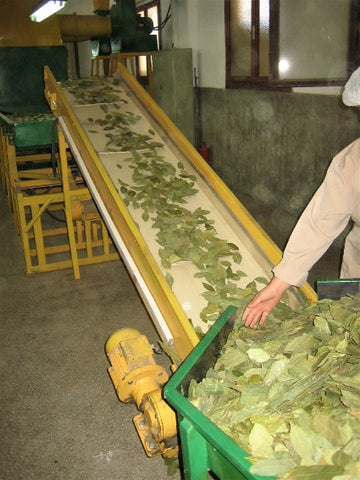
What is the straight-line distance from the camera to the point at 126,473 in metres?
2.33

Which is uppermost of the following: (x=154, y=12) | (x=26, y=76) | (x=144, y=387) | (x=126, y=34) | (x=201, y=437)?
(x=154, y=12)

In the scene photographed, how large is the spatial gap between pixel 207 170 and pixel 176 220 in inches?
25.0

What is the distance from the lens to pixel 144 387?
1.84 meters

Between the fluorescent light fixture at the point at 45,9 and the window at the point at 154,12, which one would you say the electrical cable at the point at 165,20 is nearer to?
the window at the point at 154,12

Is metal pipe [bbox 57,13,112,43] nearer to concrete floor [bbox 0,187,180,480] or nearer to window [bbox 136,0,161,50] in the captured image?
window [bbox 136,0,161,50]

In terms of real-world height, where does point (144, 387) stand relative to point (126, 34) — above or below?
below

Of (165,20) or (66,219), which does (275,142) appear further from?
(165,20)

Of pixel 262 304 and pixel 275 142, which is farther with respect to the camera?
pixel 275 142

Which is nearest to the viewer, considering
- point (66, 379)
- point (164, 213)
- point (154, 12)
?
point (164, 213)

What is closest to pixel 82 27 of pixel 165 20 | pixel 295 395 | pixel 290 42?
pixel 165 20

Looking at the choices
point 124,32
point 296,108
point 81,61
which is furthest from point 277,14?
point 81,61

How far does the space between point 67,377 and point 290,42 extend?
5.08 meters

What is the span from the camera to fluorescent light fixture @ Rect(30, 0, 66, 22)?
5332mm

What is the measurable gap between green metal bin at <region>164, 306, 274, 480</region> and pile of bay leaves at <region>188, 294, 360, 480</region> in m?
0.04
